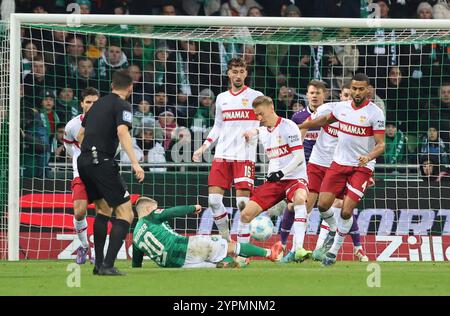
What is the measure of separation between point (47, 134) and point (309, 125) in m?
4.65

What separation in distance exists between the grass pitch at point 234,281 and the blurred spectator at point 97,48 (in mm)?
5815

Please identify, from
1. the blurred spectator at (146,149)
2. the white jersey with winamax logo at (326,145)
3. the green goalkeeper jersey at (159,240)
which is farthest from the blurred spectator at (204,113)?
the green goalkeeper jersey at (159,240)

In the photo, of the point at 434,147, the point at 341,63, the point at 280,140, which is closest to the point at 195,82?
the point at 341,63

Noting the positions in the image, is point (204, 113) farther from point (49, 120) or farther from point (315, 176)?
point (315, 176)

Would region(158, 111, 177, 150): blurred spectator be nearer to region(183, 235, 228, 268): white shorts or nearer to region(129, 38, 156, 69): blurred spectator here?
region(129, 38, 156, 69): blurred spectator

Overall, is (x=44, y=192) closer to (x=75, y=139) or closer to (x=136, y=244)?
(x=75, y=139)

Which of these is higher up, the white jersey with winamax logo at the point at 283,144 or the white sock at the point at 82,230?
the white jersey with winamax logo at the point at 283,144

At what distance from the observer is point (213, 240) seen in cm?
1313

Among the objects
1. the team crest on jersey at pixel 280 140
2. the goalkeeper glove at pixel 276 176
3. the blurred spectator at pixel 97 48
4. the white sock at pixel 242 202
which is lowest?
the white sock at pixel 242 202

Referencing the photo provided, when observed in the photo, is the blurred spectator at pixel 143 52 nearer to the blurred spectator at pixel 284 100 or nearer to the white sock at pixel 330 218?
the blurred spectator at pixel 284 100

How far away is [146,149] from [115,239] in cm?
648

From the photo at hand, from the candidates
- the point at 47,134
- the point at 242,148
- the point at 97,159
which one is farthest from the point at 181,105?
the point at 97,159

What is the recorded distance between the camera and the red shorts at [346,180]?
14102mm

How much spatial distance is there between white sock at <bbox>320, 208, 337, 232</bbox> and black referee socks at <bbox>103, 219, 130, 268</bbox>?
3916 mm
